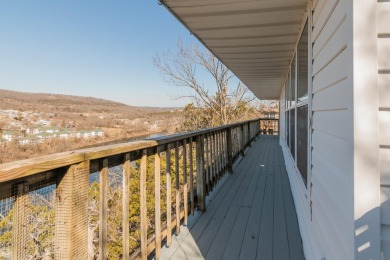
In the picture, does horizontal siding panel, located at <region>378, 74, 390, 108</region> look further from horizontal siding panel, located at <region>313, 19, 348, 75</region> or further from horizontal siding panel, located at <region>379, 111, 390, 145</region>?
horizontal siding panel, located at <region>313, 19, 348, 75</region>

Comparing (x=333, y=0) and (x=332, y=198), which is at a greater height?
(x=333, y=0)

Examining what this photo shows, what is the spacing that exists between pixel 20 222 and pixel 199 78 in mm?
18018

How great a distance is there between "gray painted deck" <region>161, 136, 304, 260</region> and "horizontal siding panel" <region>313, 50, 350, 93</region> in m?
1.51

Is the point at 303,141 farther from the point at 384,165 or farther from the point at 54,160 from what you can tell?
the point at 54,160

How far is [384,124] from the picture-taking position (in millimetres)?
1015

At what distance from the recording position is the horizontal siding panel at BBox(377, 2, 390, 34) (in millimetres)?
1020

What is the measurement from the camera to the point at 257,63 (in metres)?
5.14

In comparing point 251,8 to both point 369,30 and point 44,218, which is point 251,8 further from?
point 44,218

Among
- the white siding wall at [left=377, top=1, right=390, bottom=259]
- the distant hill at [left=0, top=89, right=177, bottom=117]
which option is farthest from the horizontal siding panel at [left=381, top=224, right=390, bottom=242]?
the distant hill at [left=0, top=89, right=177, bottom=117]

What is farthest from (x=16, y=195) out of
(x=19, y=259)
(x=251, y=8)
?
(x=251, y=8)

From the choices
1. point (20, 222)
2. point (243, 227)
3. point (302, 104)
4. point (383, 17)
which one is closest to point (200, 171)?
point (243, 227)

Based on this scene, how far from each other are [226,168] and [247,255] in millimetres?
2870

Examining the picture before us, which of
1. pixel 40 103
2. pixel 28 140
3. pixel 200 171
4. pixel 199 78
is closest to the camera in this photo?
pixel 200 171

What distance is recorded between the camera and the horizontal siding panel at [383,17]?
1020mm
